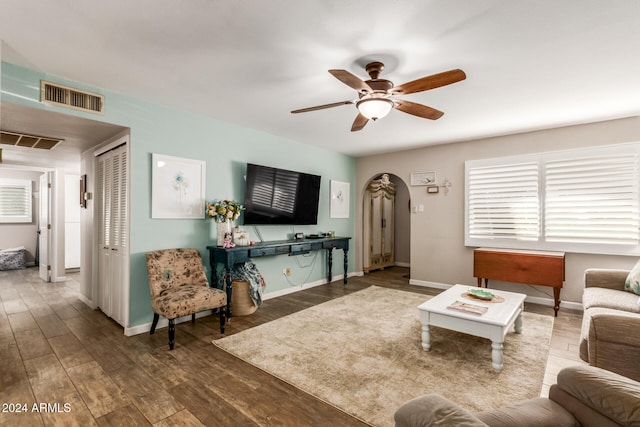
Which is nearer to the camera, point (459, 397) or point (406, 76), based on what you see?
point (459, 397)

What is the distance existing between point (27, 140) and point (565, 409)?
534 centimetres

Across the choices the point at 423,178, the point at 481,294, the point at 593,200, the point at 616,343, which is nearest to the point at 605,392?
the point at 616,343

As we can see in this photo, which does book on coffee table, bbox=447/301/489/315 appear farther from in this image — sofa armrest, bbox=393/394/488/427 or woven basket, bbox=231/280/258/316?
woven basket, bbox=231/280/258/316

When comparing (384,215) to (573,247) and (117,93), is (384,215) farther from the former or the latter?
(117,93)

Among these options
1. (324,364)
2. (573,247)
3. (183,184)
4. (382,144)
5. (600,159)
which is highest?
(382,144)

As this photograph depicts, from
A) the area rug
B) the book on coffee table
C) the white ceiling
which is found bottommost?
the area rug

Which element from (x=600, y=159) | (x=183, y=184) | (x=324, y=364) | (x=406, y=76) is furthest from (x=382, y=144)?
(x=324, y=364)

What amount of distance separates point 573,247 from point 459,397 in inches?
129

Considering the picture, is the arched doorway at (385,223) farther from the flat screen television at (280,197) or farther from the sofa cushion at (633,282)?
the sofa cushion at (633,282)

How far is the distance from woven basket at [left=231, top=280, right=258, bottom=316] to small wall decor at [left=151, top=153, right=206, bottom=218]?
962 millimetres

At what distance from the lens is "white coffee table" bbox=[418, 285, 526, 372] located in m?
2.39

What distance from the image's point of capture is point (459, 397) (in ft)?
Answer: 6.76

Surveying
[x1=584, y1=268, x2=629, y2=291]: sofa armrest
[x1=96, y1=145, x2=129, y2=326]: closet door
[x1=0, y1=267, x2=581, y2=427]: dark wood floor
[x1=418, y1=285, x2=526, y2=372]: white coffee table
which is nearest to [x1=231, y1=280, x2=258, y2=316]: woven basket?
[x1=0, y1=267, x2=581, y2=427]: dark wood floor

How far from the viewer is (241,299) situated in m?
3.73
